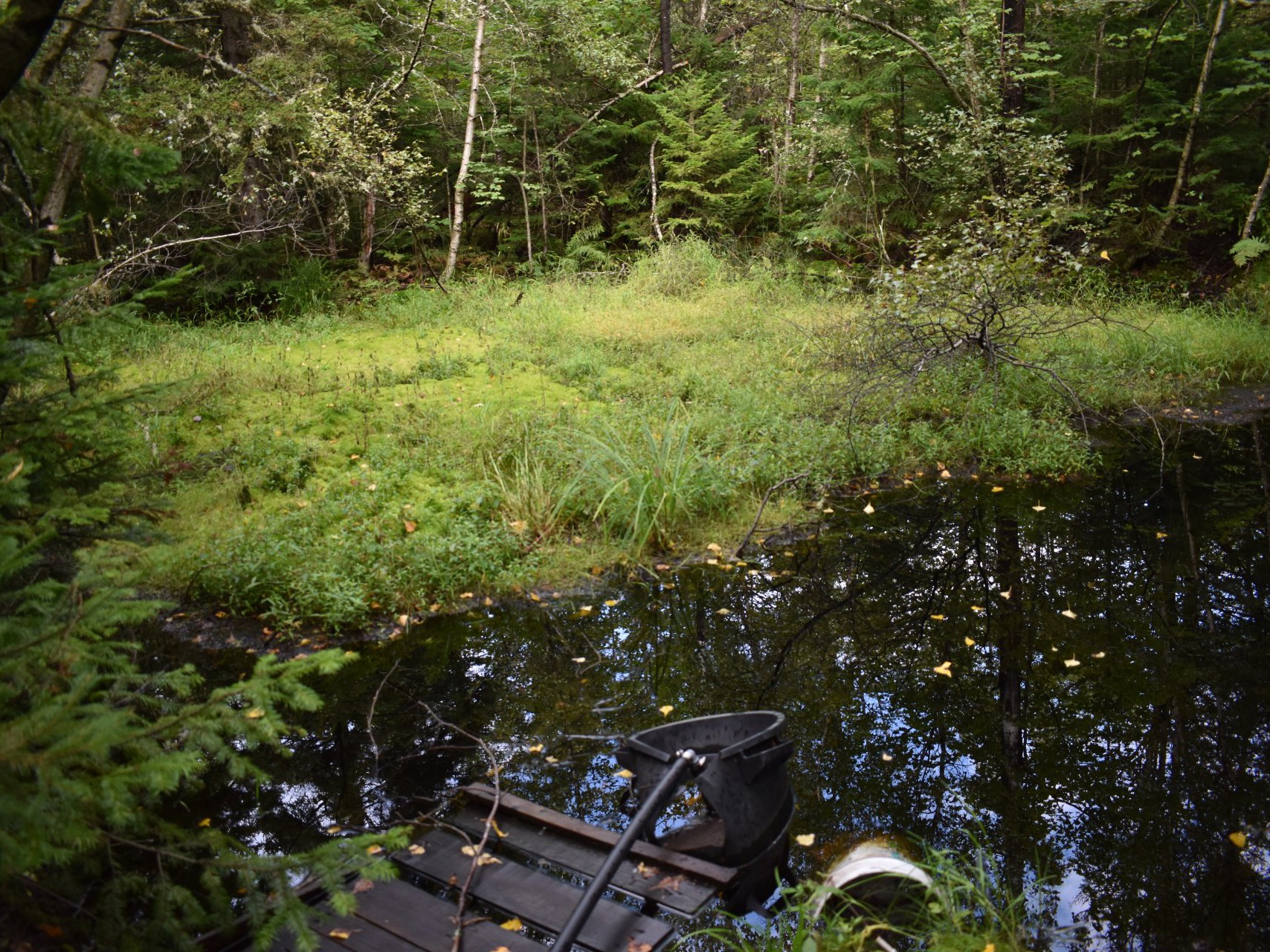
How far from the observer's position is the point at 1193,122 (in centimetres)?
1205

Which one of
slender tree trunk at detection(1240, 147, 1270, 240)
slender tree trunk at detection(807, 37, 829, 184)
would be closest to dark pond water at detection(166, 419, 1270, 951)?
slender tree trunk at detection(1240, 147, 1270, 240)

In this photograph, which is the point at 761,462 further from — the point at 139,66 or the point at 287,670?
the point at 139,66

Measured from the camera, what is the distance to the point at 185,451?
696 centimetres

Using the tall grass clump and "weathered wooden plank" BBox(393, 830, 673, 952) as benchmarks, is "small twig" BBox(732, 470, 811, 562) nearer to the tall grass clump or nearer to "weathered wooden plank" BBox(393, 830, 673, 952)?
the tall grass clump

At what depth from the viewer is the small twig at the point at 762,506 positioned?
6.08m

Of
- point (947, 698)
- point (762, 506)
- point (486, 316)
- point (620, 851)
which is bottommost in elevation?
point (947, 698)

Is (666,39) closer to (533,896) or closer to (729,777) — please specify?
(729,777)

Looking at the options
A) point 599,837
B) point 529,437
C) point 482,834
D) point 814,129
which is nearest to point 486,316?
point 529,437

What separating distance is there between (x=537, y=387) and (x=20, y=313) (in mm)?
5837

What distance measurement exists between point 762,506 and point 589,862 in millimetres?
3524

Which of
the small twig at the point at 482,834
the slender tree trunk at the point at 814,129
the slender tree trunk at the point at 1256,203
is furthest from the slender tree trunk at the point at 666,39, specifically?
the small twig at the point at 482,834

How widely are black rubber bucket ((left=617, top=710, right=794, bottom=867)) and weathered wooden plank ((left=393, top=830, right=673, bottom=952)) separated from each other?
40 cm

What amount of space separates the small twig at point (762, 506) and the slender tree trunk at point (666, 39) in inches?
460

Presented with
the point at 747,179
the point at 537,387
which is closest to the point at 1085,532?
the point at 537,387
